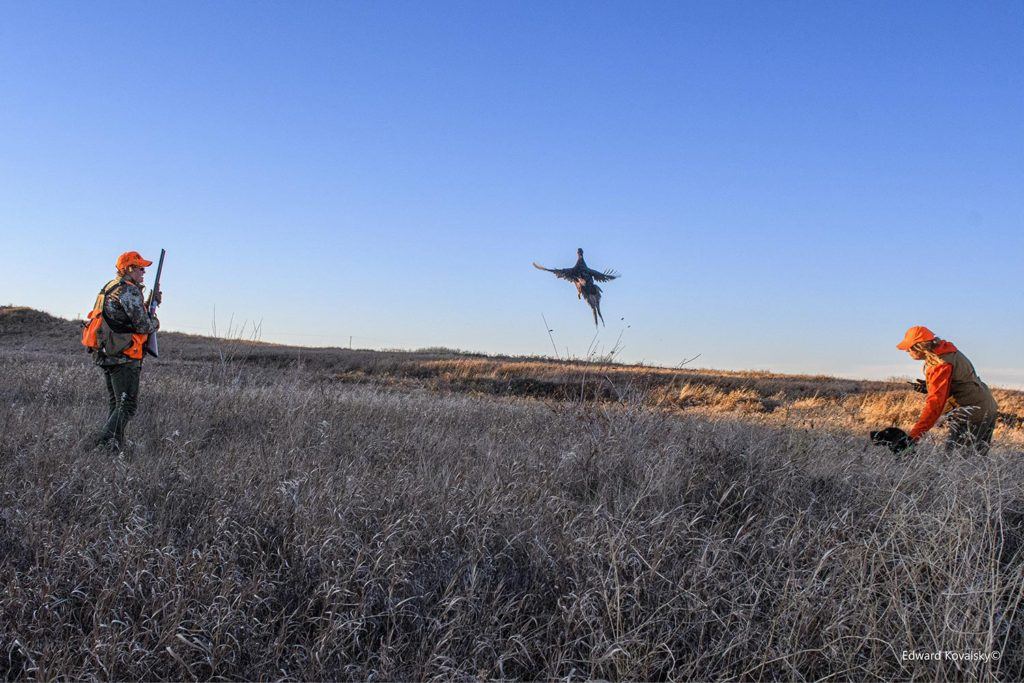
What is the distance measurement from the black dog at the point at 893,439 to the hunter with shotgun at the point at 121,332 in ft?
23.1

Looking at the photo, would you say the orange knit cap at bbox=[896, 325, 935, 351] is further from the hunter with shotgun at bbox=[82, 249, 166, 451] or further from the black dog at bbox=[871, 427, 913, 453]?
the hunter with shotgun at bbox=[82, 249, 166, 451]

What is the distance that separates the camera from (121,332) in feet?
22.7

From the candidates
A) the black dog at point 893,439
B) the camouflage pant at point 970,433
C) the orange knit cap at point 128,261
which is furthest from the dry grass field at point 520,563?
the orange knit cap at point 128,261

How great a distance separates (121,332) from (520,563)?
5092 millimetres

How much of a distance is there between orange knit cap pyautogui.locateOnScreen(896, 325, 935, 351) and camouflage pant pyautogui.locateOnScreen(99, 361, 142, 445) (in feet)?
25.2

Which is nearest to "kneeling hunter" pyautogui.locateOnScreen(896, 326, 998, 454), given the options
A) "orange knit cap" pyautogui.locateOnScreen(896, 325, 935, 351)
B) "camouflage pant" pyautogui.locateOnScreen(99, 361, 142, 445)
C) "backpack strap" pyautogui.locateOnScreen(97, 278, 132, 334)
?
"orange knit cap" pyautogui.locateOnScreen(896, 325, 935, 351)

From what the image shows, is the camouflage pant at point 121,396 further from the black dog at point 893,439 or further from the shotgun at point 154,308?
the black dog at point 893,439

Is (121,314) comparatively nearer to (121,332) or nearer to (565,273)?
(121,332)

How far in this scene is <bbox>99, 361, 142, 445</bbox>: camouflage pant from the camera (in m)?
6.68

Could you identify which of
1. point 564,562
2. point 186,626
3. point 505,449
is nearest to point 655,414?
point 505,449

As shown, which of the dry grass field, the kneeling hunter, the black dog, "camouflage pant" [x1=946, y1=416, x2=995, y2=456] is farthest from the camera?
the kneeling hunter

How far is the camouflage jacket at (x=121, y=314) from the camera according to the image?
271 inches

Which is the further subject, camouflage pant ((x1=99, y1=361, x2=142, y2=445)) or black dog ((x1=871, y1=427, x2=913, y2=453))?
camouflage pant ((x1=99, y1=361, x2=142, y2=445))

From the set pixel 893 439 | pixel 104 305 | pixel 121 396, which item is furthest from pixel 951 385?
pixel 104 305
